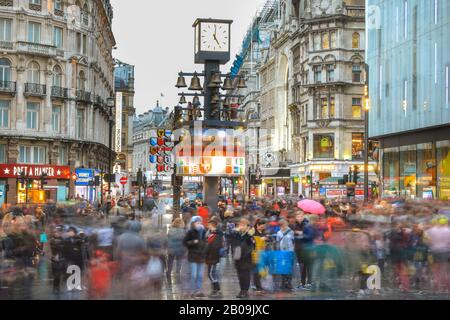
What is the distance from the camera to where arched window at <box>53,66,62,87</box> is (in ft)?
199

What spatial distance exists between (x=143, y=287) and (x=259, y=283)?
13.6ft

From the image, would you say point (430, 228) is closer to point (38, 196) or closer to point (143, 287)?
point (143, 287)

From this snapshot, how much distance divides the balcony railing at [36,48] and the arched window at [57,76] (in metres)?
1.74

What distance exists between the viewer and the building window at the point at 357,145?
78688 mm

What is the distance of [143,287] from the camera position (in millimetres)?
14680

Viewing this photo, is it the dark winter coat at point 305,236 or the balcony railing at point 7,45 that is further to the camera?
the balcony railing at point 7,45

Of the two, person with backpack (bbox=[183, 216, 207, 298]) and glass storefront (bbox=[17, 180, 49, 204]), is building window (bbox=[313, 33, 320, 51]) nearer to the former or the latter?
glass storefront (bbox=[17, 180, 49, 204])

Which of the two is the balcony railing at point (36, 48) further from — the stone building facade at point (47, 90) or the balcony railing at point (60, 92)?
the balcony railing at point (60, 92)

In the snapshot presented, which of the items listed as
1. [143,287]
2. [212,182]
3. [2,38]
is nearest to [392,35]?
[212,182]

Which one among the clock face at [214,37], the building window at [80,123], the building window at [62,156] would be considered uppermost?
the clock face at [214,37]

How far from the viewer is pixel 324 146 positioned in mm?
79438

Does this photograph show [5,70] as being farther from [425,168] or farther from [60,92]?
[425,168]

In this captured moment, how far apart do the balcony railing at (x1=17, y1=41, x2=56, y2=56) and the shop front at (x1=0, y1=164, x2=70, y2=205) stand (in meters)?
8.48

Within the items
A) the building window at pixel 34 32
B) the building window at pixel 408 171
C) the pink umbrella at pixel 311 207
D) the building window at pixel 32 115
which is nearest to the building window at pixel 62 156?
the building window at pixel 32 115
